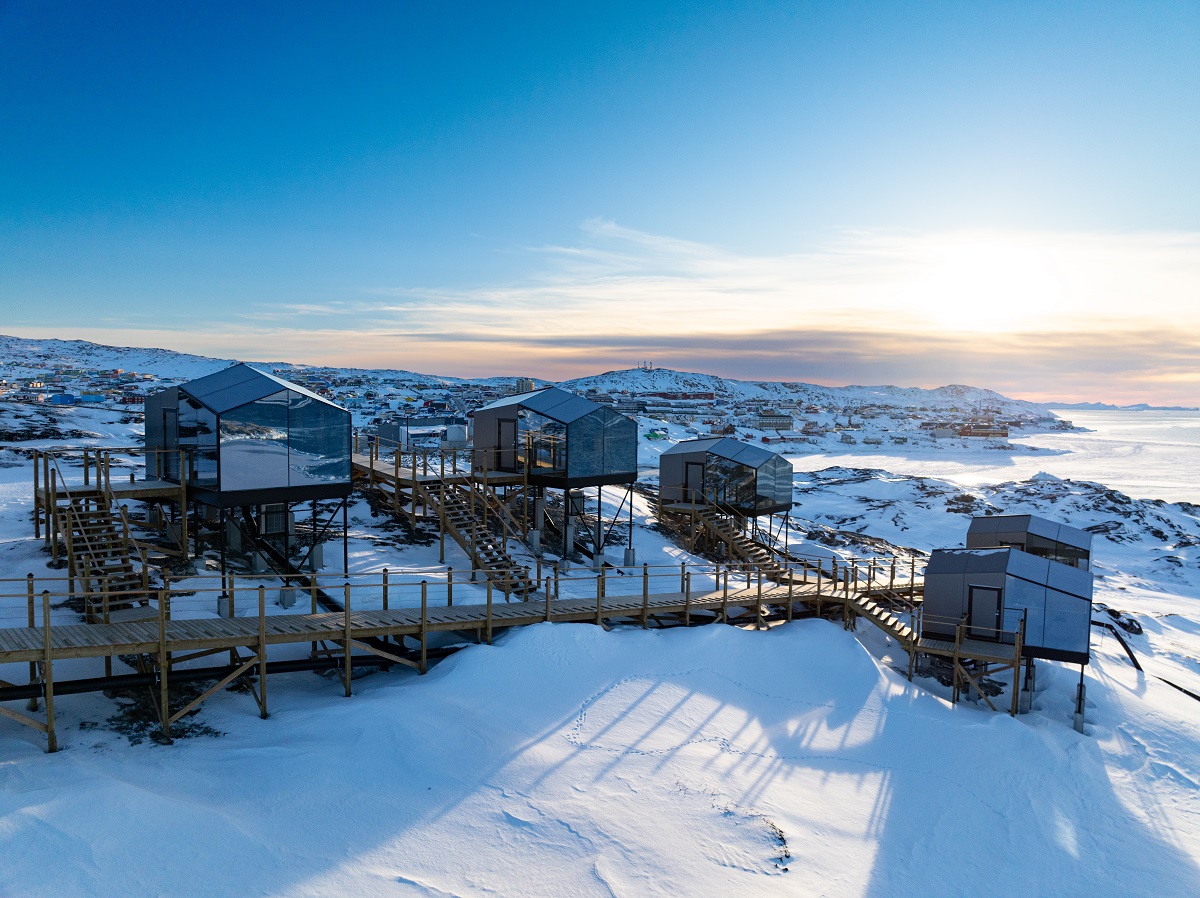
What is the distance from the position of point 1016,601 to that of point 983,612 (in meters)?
0.87

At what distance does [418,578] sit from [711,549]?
1344 cm

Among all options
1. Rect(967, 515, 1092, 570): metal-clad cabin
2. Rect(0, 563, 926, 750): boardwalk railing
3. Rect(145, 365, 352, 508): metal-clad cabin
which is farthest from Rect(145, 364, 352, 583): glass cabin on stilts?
Rect(967, 515, 1092, 570): metal-clad cabin

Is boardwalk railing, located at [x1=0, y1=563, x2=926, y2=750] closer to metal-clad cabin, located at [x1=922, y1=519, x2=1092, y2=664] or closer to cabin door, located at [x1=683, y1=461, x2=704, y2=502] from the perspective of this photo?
metal-clad cabin, located at [x1=922, y1=519, x2=1092, y2=664]

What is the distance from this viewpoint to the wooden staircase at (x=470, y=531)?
20688 millimetres

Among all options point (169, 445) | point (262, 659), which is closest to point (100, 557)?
point (169, 445)

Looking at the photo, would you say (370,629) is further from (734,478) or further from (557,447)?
(734,478)

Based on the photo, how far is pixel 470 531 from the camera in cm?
2214

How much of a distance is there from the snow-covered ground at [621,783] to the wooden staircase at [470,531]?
14.1 ft

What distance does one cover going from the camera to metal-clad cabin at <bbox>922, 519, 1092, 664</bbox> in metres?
18.0

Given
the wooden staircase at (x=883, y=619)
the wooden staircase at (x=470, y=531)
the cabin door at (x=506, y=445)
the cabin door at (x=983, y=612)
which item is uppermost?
the cabin door at (x=506, y=445)

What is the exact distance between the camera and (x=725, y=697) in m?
15.4

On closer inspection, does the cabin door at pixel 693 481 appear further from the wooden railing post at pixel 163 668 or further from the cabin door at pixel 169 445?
the wooden railing post at pixel 163 668

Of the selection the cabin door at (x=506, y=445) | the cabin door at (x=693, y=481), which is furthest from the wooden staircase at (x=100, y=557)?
the cabin door at (x=693, y=481)

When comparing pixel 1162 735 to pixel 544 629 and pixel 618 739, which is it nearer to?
pixel 618 739
